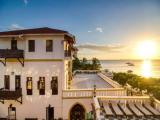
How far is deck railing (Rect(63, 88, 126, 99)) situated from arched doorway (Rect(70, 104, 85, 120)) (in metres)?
0.90

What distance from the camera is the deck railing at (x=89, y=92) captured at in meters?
21.7

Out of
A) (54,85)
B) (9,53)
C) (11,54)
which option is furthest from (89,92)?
(9,53)

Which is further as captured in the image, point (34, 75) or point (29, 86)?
point (29, 86)

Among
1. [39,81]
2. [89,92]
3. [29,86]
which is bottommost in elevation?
[89,92]

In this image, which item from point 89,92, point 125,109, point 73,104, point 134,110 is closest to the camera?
point 134,110

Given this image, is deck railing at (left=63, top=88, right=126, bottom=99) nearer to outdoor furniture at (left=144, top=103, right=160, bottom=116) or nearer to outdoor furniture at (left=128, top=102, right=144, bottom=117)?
outdoor furniture at (left=128, top=102, right=144, bottom=117)

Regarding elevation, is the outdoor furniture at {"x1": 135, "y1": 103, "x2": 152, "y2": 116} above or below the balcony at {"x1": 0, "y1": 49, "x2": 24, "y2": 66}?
below

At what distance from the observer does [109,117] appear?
44.8 ft

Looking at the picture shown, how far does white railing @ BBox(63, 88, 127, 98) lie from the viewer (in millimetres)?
21703

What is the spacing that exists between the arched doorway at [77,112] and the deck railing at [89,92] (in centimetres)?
90

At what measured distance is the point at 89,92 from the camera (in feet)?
73.0

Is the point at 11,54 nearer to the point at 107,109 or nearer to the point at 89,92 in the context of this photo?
the point at 89,92

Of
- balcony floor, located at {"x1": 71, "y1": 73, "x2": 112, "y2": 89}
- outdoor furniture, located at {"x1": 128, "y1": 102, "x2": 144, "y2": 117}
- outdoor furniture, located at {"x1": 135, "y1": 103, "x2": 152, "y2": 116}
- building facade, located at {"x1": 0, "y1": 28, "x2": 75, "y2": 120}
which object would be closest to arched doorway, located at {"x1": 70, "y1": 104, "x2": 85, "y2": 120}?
building facade, located at {"x1": 0, "y1": 28, "x2": 75, "y2": 120}

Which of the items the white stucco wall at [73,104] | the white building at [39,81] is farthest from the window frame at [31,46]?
the white stucco wall at [73,104]
